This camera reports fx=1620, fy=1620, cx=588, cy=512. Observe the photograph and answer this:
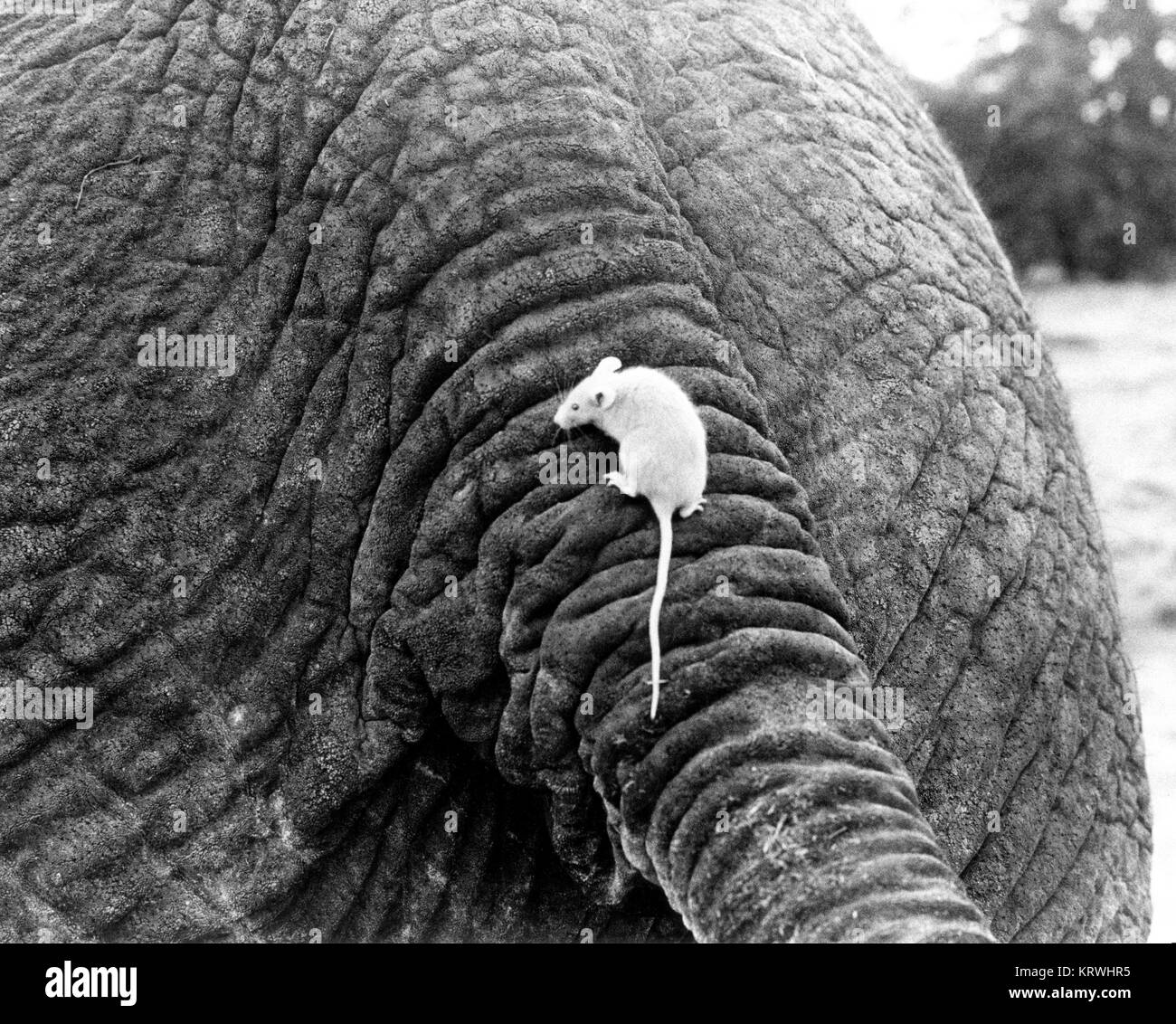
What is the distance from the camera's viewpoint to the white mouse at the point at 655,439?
3.90m

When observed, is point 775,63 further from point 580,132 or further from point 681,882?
point 681,882

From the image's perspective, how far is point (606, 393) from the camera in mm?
3963

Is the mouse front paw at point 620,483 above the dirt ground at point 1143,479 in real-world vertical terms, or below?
above

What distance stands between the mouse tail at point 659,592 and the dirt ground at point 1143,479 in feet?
11.7

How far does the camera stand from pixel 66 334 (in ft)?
15.1

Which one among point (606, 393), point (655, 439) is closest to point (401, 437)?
point (606, 393)

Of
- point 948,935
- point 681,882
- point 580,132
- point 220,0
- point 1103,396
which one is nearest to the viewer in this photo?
point 948,935

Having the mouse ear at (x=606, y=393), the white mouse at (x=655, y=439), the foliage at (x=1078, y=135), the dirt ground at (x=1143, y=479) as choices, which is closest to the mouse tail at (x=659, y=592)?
the white mouse at (x=655, y=439)

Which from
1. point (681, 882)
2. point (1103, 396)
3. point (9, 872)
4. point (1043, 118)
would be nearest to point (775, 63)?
point (681, 882)

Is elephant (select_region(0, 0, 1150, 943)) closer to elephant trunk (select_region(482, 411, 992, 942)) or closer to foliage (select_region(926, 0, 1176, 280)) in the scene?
elephant trunk (select_region(482, 411, 992, 942))

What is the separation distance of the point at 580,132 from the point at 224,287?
112 cm

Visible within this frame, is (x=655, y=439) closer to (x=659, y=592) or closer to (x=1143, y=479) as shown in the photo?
(x=659, y=592)

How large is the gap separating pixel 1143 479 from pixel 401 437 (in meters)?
8.59

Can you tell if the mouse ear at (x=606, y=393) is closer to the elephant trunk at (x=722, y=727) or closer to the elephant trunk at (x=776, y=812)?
the elephant trunk at (x=722, y=727)
